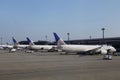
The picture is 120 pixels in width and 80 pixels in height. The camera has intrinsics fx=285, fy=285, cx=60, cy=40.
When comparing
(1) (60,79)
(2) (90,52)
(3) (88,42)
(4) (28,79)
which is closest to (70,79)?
(1) (60,79)

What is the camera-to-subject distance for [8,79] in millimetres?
22953

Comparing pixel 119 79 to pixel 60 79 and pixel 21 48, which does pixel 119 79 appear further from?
pixel 21 48

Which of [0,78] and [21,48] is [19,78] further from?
[21,48]

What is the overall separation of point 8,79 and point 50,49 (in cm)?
10330

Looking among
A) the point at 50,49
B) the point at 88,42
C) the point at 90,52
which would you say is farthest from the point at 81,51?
the point at 88,42

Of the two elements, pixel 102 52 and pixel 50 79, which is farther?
pixel 102 52

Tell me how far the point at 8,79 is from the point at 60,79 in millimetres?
4191

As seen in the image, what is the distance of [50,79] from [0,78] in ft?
13.7

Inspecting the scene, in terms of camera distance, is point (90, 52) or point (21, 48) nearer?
point (90, 52)

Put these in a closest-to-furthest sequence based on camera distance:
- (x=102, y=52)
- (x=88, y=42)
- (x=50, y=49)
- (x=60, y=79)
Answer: (x=60, y=79)
(x=102, y=52)
(x=50, y=49)
(x=88, y=42)

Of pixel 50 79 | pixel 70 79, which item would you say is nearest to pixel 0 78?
pixel 50 79

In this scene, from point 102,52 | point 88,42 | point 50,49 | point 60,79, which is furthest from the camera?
point 88,42

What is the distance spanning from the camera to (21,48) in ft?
525

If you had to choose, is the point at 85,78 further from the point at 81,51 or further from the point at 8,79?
the point at 81,51
